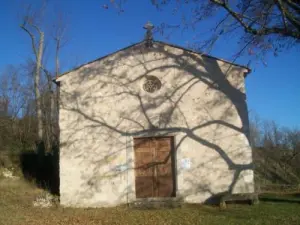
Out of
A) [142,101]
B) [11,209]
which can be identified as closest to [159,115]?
[142,101]

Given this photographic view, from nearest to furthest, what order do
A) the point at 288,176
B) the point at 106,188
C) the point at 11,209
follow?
the point at 11,209
the point at 106,188
the point at 288,176

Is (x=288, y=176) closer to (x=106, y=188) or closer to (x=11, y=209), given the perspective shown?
(x=106, y=188)

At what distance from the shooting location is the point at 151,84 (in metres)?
13.7

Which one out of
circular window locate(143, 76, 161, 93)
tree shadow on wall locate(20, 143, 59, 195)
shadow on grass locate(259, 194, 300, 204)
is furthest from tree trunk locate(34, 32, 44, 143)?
shadow on grass locate(259, 194, 300, 204)

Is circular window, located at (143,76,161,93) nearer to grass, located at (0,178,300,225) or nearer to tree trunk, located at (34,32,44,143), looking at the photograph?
grass, located at (0,178,300,225)

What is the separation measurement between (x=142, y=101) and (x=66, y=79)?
10.6 feet

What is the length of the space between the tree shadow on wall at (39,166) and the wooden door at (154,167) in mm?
5728

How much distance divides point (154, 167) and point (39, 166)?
8.71 metres

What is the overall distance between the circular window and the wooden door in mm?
1982

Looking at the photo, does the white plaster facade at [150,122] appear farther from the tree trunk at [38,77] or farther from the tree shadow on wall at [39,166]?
the tree trunk at [38,77]

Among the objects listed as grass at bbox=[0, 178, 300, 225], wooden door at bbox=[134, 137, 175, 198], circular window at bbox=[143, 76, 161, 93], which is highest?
circular window at bbox=[143, 76, 161, 93]

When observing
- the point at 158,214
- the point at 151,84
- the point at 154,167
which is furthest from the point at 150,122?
the point at 158,214

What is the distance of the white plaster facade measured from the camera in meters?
13.0

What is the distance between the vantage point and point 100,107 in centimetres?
1345
